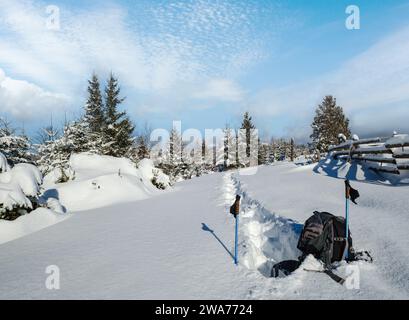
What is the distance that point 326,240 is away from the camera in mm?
4555

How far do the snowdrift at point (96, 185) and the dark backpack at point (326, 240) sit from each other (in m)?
9.77

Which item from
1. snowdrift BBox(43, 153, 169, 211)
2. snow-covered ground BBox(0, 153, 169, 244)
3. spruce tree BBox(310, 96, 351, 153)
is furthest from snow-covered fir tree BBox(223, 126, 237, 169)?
snowdrift BBox(43, 153, 169, 211)

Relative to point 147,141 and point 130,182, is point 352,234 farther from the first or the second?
point 147,141

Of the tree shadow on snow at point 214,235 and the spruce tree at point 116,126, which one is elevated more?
the spruce tree at point 116,126

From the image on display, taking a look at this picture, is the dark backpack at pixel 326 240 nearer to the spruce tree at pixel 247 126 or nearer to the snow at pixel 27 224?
the snow at pixel 27 224

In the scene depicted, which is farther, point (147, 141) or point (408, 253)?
point (147, 141)

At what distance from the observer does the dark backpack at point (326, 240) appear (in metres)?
4.52

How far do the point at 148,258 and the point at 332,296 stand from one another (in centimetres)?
309

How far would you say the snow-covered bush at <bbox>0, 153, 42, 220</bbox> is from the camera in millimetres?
7562

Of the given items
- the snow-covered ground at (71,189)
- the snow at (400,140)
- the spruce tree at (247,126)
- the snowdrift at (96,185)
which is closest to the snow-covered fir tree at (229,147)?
the spruce tree at (247,126)
